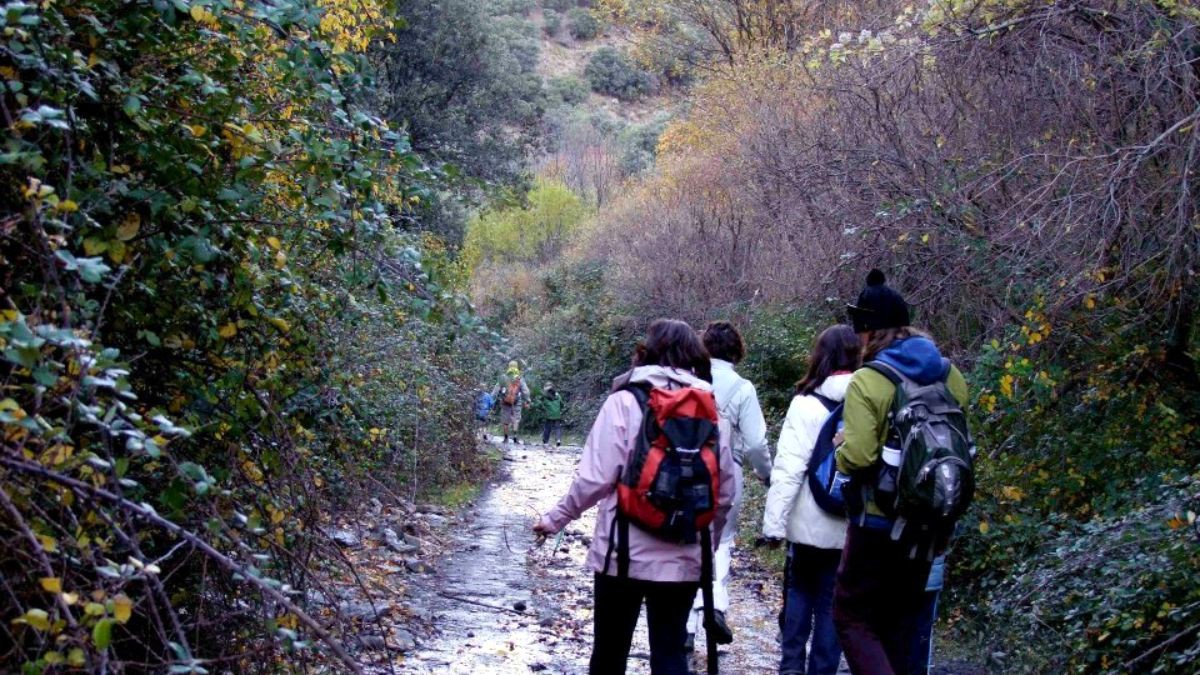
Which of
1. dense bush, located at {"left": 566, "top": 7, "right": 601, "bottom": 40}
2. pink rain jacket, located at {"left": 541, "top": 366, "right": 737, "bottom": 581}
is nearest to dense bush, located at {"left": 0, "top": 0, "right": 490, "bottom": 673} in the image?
pink rain jacket, located at {"left": 541, "top": 366, "right": 737, "bottom": 581}

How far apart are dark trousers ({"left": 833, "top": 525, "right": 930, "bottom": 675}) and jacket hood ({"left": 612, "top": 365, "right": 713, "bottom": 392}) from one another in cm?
99

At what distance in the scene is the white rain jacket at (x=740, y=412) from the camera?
307 inches

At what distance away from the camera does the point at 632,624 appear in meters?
5.62

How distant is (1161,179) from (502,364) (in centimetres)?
533

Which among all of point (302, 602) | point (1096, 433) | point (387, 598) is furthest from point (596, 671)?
point (1096, 433)

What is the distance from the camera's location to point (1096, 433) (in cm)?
917

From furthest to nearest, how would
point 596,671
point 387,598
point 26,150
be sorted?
1. point 387,598
2. point 596,671
3. point 26,150

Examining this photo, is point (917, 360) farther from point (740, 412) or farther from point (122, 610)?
point (122, 610)

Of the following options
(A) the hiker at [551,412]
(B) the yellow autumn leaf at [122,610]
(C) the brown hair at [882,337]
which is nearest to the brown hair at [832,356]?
(C) the brown hair at [882,337]

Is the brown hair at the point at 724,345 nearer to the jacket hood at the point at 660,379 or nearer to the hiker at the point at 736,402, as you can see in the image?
the hiker at the point at 736,402

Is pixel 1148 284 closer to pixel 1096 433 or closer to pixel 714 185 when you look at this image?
pixel 1096 433

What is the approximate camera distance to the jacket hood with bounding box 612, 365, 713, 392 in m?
5.66

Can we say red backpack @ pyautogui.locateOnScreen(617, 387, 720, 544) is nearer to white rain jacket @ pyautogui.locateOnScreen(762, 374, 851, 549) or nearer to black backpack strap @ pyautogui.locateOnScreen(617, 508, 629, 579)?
black backpack strap @ pyautogui.locateOnScreen(617, 508, 629, 579)

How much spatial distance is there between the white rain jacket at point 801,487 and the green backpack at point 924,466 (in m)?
1.10
